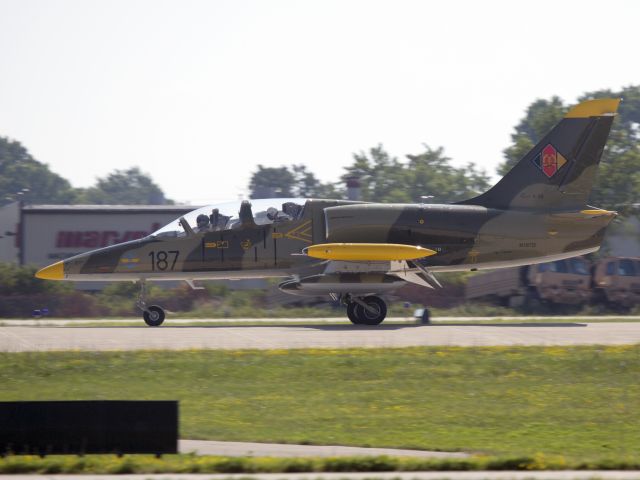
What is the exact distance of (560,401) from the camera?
17.1 meters

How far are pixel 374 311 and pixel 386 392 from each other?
967 centimetres

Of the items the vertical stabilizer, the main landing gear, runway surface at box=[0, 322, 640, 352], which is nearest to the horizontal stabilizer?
the main landing gear

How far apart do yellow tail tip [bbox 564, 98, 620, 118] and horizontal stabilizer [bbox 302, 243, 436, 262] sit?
572cm

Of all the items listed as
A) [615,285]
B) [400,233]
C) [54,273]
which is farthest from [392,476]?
[615,285]

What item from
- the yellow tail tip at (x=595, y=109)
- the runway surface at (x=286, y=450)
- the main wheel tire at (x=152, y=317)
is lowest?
the runway surface at (x=286, y=450)

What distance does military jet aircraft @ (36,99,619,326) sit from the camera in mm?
27203

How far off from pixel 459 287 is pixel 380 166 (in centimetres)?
5349

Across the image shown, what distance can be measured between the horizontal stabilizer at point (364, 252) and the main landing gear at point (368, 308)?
1292 millimetres

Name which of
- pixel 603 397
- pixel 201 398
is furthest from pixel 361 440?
pixel 603 397

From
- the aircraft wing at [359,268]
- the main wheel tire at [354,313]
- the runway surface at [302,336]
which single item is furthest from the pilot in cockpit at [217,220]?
the main wheel tire at [354,313]

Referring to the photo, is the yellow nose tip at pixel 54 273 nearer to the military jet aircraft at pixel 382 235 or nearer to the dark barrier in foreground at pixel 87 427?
the military jet aircraft at pixel 382 235

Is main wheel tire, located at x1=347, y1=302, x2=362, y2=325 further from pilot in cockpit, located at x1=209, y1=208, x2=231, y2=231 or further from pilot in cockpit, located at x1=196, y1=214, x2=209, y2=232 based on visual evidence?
pilot in cockpit, located at x1=196, y1=214, x2=209, y2=232

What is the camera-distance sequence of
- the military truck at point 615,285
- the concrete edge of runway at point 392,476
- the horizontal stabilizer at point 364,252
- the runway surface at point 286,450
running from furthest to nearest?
the military truck at point 615,285 → the horizontal stabilizer at point 364,252 → the runway surface at point 286,450 → the concrete edge of runway at point 392,476

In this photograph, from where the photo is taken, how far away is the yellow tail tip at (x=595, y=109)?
27891 millimetres
